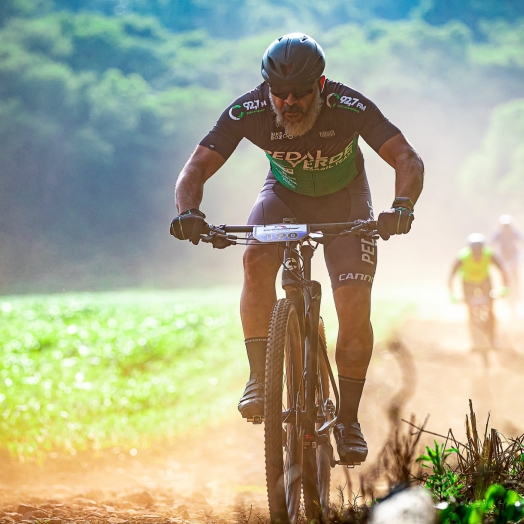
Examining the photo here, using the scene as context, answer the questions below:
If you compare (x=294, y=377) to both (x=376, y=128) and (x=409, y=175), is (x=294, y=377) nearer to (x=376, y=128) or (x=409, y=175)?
(x=409, y=175)

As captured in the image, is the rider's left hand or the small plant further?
the rider's left hand

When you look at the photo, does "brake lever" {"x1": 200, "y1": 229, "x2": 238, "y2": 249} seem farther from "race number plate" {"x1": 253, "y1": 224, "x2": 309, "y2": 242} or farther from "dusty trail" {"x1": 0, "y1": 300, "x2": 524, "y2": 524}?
"dusty trail" {"x1": 0, "y1": 300, "x2": 524, "y2": 524}

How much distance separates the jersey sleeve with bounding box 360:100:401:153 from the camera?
4531 mm

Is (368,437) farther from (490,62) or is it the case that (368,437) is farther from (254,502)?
(490,62)

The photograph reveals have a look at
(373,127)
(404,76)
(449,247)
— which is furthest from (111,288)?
(373,127)

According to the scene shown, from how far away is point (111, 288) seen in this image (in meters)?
52.7

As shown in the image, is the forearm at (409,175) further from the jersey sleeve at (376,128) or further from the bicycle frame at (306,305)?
the bicycle frame at (306,305)

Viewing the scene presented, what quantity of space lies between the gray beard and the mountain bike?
1.64 ft

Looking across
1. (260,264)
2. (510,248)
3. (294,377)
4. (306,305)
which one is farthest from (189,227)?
(510,248)

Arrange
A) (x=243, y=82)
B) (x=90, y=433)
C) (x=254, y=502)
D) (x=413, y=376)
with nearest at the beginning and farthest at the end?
(x=254, y=502), (x=90, y=433), (x=413, y=376), (x=243, y=82)

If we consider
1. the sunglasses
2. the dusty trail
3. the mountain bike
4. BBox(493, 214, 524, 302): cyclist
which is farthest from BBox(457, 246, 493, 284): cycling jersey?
the sunglasses

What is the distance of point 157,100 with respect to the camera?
6569 centimetres

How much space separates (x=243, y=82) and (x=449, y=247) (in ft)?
76.1

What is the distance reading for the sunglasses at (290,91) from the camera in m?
4.33
